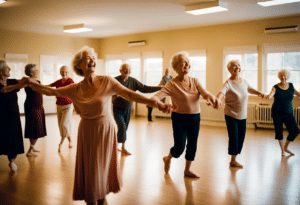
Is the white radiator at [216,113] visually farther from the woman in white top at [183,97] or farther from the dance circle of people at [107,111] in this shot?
the woman in white top at [183,97]

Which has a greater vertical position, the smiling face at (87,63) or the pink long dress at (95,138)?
the smiling face at (87,63)

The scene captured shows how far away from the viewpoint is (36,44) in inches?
457

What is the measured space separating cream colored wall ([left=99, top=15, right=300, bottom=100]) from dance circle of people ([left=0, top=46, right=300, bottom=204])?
397 centimetres

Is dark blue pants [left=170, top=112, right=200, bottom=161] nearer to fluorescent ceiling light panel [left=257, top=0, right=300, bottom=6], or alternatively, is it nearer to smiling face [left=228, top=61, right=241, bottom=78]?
smiling face [left=228, top=61, right=241, bottom=78]

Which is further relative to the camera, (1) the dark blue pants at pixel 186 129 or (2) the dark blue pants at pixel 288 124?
(2) the dark blue pants at pixel 288 124

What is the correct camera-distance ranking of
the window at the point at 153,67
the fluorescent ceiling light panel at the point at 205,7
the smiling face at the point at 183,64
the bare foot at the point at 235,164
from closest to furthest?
the smiling face at the point at 183,64
the bare foot at the point at 235,164
the fluorescent ceiling light panel at the point at 205,7
the window at the point at 153,67

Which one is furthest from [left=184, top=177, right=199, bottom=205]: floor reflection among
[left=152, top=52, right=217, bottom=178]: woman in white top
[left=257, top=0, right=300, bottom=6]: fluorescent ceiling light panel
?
[left=257, top=0, right=300, bottom=6]: fluorescent ceiling light panel

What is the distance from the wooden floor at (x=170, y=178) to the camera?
322cm

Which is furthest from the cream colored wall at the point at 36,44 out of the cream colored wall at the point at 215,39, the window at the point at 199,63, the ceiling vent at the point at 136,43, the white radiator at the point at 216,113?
the white radiator at the point at 216,113

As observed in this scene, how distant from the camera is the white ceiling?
704 cm

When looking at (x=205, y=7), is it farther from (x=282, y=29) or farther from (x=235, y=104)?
(x=235, y=104)

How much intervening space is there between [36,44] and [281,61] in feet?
28.4

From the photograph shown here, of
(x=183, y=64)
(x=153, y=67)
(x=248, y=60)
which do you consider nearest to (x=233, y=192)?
(x=183, y=64)

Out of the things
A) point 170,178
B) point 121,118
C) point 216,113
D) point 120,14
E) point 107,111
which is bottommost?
point 170,178
